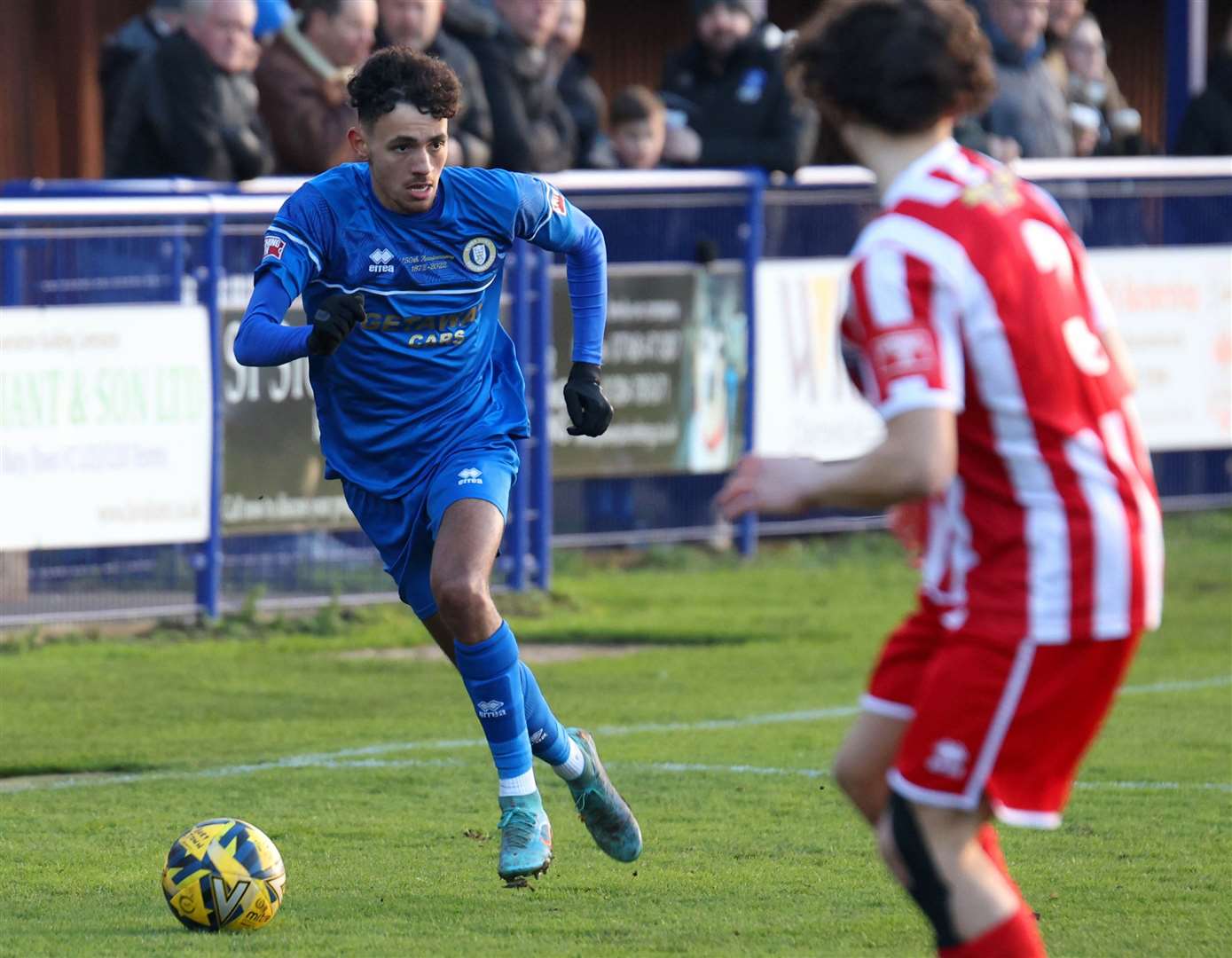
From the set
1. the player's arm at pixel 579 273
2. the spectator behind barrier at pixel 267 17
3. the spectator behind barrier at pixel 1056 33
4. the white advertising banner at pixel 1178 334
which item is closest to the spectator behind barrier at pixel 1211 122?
the spectator behind barrier at pixel 1056 33

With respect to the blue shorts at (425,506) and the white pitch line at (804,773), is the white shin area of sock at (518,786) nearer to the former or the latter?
the blue shorts at (425,506)

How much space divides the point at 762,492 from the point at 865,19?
79 centimetres

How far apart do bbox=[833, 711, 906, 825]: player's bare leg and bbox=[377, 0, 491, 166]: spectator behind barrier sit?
24.3 ft

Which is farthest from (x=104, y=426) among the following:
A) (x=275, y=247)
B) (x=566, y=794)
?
(x=275, y=247)

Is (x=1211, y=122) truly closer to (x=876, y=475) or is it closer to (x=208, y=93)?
(x=208, y=93)

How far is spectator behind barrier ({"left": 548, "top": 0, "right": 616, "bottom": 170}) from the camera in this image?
13.2 m

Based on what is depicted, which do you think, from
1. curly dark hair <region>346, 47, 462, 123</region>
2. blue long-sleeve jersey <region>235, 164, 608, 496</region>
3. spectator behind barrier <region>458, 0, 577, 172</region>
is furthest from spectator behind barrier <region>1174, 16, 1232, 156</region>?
curly dark hair <region>346, 47, 462, 123</region>

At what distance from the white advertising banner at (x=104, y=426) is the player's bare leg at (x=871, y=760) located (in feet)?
20.9

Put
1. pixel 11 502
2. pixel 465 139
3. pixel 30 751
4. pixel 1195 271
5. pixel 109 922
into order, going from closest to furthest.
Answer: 1. pixel 109 922
2. pixel 30 751
3. pixel 11 502
4. pixel 465 139
5. pixel 1195 271

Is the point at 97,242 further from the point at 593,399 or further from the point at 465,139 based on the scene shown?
the point at 593,399

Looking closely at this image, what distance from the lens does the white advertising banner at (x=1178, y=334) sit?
44.5ft

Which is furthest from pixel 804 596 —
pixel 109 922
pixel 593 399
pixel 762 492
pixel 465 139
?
pixel 762 492

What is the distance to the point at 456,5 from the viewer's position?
39.9 feet

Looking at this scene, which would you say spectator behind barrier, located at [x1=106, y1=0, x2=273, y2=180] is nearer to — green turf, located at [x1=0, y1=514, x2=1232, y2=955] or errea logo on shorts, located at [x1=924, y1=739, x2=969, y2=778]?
green turf, located at [x1=0, y1=514, x2=1232, y2=955]
